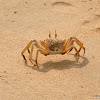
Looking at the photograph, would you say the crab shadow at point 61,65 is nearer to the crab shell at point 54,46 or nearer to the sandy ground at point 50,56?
the sandy ground at point 50,56

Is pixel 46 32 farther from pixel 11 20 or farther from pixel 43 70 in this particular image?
pixel 43 70

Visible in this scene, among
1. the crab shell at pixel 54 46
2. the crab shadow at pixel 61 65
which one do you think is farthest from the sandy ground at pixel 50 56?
the crab shell at pixel 54 46

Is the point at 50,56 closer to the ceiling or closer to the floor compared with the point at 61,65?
closer to the ceiling

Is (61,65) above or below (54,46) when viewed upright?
below

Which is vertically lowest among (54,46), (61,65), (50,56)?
(61,65)

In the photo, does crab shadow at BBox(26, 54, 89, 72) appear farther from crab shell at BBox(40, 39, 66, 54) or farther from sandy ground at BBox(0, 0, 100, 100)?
crab shell at BBox(40, 39, 66, 54)

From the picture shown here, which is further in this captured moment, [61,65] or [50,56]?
[50,56]

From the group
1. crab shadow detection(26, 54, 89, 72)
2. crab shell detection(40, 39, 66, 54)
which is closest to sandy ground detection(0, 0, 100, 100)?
crab shadow detection(26, 54, 89, 72)

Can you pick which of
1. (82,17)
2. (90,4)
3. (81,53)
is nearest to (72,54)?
(81,53)
